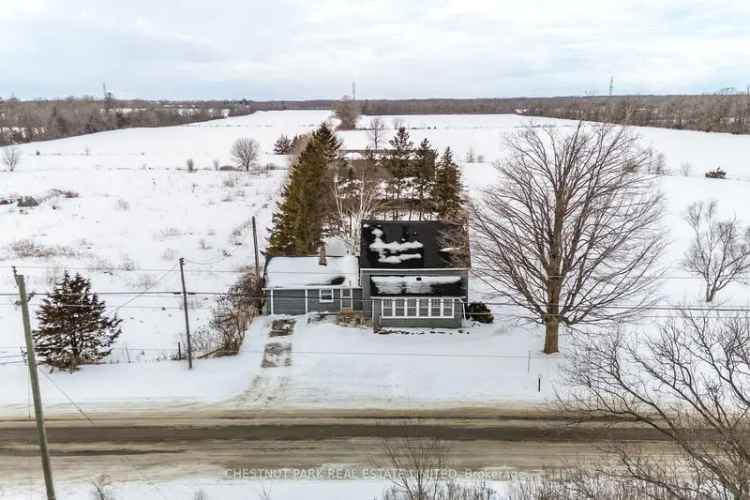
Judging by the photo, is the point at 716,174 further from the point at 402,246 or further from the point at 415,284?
the point at 415,284

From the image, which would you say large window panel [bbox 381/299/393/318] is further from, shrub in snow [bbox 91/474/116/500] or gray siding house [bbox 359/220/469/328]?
shrub in snow [bbox 91/474/116/500]

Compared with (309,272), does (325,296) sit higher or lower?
lower

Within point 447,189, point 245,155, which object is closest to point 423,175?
point 447,189

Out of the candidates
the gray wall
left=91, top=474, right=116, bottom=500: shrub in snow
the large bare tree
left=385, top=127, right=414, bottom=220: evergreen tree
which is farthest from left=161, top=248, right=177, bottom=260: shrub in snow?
left=91, top=474, right=116, bottom=500: shrub in snow

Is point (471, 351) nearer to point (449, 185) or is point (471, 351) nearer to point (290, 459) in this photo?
point (290, 459)

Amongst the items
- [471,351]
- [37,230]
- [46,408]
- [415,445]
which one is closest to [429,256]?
[471,351]

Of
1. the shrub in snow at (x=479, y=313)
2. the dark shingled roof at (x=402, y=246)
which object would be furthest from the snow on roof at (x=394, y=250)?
the shrub in snow at (x=479, y=313)
